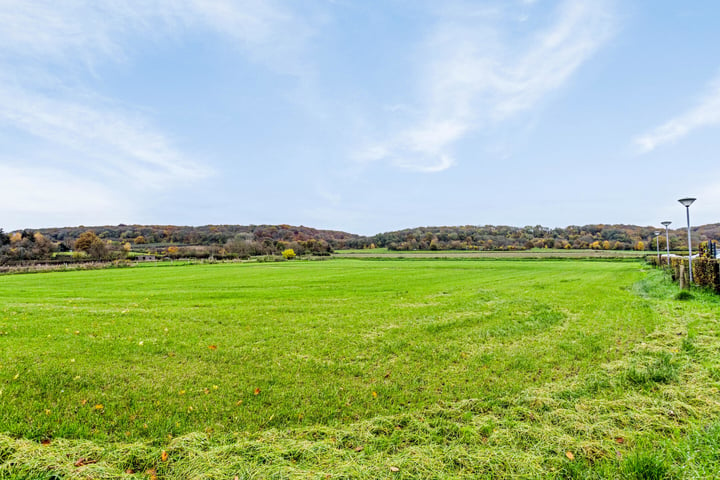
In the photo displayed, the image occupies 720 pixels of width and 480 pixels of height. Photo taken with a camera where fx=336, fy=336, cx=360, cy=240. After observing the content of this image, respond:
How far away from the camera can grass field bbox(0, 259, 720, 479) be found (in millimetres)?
3387

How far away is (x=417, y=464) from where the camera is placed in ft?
11.0

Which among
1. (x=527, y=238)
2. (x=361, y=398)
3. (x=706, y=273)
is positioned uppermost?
(x=527, y=238)

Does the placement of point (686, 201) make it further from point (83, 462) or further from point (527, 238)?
point (527, 238)

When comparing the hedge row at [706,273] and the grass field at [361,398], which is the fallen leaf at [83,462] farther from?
the hedge row at [706,273]

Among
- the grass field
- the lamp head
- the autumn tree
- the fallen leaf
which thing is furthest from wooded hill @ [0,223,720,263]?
the fallen leaf

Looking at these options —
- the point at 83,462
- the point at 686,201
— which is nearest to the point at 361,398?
the point at 83,462

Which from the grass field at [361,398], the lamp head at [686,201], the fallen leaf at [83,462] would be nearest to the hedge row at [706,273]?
the lamp head at [686,201]

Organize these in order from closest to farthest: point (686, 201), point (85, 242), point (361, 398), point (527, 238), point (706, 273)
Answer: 1. point (361, 398)
2. point (706, 273)
3. point (686, 201)
4. point (85, 242)
5. point (527, 238)

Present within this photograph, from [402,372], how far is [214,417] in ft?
10.4

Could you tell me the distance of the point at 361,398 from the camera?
196 inches

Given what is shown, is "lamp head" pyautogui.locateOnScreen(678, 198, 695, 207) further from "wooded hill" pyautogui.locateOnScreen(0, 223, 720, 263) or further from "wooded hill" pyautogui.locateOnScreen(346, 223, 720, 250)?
"wooded hill" pyautogui.locateOnScreen(346, 223, 720, 250)

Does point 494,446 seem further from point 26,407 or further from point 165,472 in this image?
point 26,407

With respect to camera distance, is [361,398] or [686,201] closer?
[361,398]

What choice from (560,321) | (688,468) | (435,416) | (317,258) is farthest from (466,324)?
(317,258)
